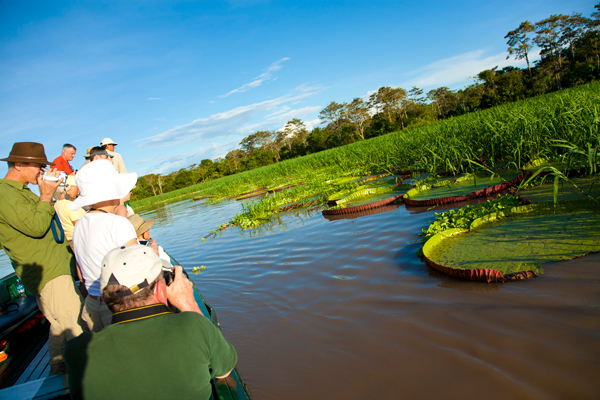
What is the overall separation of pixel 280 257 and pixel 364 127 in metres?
48.2

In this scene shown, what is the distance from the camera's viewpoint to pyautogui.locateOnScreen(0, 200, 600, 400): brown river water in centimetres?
168

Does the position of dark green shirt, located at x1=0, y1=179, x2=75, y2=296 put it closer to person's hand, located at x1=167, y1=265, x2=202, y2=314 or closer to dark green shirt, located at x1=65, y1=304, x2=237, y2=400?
person's hand, located at x1=167, y1=265, x2=202, y2=314

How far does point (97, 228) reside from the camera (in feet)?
5.91

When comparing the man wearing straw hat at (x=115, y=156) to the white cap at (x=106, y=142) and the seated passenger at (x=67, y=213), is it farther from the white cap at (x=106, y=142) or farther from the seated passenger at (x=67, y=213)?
the seated passenger at (x=67, y=213)

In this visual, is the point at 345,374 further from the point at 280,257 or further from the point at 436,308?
the point at 280,257

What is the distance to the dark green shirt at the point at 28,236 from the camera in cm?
210

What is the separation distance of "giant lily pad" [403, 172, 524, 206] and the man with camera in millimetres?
4154

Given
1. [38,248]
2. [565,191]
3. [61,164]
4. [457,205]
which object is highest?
[61,164]

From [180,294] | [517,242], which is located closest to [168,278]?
[180,294]

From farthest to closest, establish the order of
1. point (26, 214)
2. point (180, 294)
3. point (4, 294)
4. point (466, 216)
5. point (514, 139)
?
point (514, 139) → point (466, 216) → point (4, 294) → point (26, 214) → point (180, 294)

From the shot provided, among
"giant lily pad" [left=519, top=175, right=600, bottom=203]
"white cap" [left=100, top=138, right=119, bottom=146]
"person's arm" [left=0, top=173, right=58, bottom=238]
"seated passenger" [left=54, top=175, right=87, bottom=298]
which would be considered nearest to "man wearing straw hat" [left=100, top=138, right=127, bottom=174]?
"white cap" [left=100, top=138, right=119, bottom=146]

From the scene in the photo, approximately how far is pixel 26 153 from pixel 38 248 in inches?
29.3

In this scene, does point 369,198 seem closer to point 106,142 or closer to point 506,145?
point 506,145

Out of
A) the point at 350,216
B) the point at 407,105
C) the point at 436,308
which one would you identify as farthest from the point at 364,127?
the point at 436,308
